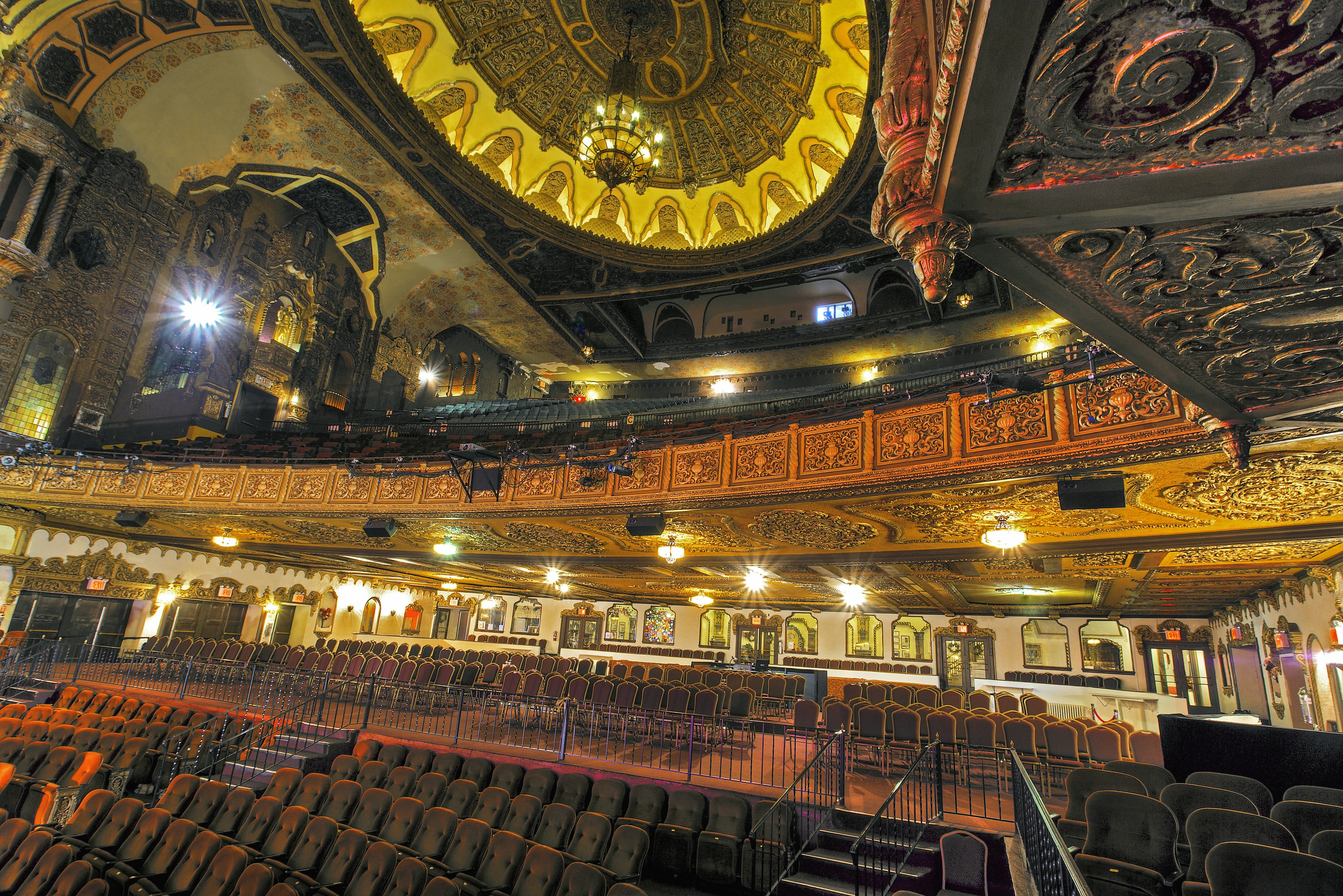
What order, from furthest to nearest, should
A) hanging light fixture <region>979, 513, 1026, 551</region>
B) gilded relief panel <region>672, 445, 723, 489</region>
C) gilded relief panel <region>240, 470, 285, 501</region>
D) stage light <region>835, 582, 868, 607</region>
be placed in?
stage light <region>835, 582, 868, 607</region>
gilded relief panel <region>240, 470, 285, 501</region>
gilded relief panel <region>672, 445, 723, 489</region>
hanging light fixture <region>979, 513, 1026, 551</region>

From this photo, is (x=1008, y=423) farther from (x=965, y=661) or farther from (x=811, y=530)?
(x=965, y=661)

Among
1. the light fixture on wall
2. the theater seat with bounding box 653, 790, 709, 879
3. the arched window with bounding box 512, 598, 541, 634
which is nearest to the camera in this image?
the theater seat with bounding box 653, 790, 709, 879

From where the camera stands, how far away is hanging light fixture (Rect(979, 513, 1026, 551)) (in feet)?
24.5

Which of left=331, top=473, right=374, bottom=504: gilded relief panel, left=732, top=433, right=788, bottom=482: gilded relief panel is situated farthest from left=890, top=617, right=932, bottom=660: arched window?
left=331, top=473, right=374, bottom=504: gilded relief panel

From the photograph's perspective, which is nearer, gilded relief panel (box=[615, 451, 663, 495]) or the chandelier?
gilded relief panel (box=[615, 451, 663, 495])

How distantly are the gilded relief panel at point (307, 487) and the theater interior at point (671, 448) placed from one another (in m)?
0.11

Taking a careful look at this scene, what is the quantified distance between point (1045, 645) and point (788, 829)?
1539 centimetres

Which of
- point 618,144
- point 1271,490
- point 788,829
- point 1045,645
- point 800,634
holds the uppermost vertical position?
point 618,144

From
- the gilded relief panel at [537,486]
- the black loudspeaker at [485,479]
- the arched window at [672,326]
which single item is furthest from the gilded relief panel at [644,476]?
the arched window at [672,326]

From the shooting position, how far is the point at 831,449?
7.94 metres

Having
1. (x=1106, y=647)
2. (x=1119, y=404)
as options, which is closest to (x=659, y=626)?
(x=1106, y=647)

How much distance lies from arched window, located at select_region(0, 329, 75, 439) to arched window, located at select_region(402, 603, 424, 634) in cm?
1368

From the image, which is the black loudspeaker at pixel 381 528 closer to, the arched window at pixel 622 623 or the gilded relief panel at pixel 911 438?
the gilded relief panel at pixel 911 438

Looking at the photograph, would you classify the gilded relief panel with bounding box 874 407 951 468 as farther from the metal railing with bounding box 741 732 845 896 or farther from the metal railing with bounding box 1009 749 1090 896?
the metal railing with bounding box 741 732 845 896
